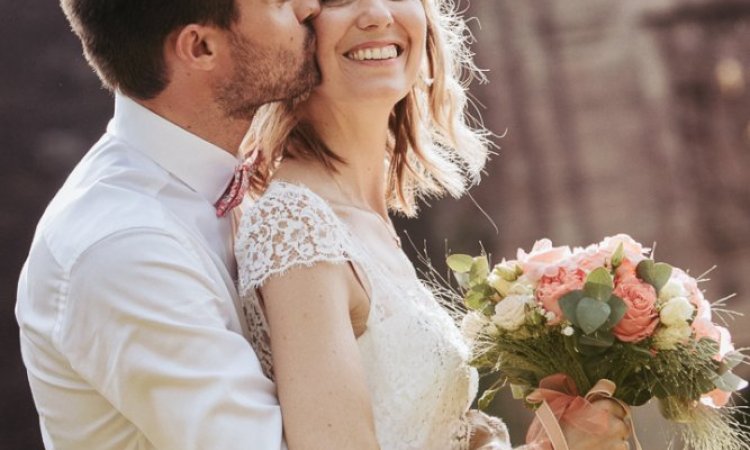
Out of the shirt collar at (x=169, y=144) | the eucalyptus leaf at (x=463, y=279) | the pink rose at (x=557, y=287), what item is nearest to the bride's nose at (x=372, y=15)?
Answer: the shirt collar at (x=169, y=144)

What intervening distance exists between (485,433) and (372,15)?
0.96 metres

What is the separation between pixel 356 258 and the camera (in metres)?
2.72

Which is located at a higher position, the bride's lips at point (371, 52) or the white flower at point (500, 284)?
the bride's lips at point (371, 52)

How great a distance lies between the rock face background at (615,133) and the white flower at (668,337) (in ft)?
15.1

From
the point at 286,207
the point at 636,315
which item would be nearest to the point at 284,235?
the point at 286,207

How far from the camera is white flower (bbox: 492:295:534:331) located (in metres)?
2.66

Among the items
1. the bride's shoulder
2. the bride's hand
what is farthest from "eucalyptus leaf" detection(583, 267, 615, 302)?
the bride's shoulder

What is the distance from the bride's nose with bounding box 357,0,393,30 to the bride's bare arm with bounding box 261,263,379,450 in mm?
609

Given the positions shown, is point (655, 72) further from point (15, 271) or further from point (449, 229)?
point (15, 271)

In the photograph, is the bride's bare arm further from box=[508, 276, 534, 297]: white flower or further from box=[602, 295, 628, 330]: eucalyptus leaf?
box=[602, 295, 628, 330]: eucalyptus leaf

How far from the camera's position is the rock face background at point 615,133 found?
7.82 m

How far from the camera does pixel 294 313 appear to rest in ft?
8.33

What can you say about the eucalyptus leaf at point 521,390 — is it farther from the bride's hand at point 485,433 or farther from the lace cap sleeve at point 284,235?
the lace cap sleeve at point 284,235

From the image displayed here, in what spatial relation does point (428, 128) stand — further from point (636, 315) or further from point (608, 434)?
point (608, 434)
